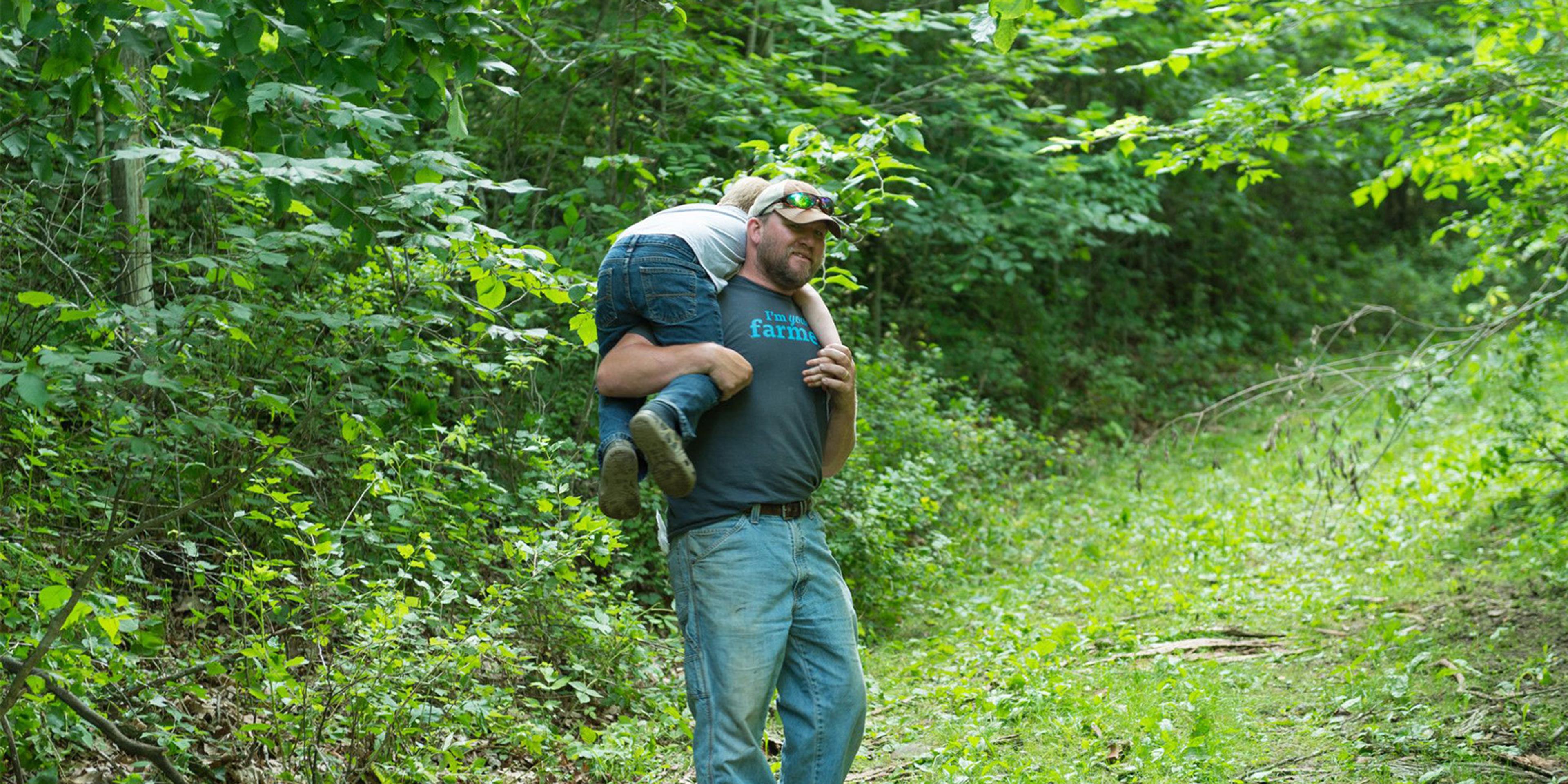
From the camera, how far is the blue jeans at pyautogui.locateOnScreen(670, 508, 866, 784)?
127 inches

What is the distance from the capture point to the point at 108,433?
14.4 feet

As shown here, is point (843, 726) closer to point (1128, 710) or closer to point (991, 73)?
point (1128, 710)

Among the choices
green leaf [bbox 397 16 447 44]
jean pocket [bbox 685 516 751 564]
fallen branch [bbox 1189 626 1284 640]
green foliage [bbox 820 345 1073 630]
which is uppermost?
green leaf [bbox 397 16 447 44]

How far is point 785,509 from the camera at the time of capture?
336 cm

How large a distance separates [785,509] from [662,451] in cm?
48

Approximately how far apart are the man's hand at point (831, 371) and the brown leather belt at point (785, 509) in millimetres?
318

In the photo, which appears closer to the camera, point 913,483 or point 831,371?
point 831,371

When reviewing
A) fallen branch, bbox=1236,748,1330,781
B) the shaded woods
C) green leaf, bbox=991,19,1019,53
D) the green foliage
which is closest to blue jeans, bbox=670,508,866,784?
the shaded woods

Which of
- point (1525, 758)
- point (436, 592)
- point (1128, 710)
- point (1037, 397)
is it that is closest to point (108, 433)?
point (436, 592)

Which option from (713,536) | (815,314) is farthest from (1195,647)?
(713,536)

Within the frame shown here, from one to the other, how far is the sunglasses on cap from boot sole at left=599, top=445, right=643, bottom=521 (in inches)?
29.9

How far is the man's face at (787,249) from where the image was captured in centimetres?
341

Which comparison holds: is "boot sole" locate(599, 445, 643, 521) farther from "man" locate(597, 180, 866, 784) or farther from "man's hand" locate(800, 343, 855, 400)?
"man's hand" locate(800, 343, 855, 400)

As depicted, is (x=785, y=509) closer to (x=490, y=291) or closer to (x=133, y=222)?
(x=490, y=291)
